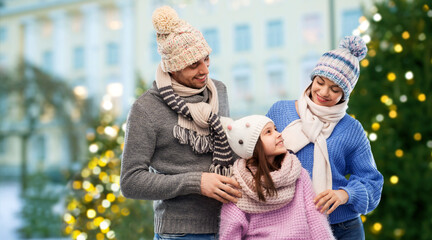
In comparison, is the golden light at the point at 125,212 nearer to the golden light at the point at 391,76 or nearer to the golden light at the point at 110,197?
the golden light at the point at 110,197

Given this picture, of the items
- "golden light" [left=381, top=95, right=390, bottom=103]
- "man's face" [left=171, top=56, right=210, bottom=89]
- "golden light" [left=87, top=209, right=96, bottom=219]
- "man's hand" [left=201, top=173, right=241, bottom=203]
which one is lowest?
"golden light" [left=87, top=209, right=96, bottom=219]

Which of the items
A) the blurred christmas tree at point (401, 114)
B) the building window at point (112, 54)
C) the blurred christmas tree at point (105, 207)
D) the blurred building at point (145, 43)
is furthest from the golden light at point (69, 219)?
the blurred christmas tree at point (401, 114)

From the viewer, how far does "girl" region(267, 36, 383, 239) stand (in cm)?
149

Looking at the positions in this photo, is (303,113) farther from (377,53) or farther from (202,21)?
(202,21)

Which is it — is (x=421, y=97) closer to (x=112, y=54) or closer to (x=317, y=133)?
(x=317, y=133)

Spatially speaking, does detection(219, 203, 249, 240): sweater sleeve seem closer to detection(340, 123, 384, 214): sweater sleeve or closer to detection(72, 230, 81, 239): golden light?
detection(340, 123, 384, 214): sweater sleeve

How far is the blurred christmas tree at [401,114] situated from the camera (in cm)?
294

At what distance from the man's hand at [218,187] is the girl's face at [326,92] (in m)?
0.37

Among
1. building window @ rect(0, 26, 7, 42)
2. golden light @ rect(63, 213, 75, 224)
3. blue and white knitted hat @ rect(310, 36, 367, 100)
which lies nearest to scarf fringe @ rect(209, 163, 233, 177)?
blue and white knitted hat @ rect(310, 36, 367, 100)

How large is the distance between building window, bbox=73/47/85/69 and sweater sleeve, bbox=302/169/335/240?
3.48 meters

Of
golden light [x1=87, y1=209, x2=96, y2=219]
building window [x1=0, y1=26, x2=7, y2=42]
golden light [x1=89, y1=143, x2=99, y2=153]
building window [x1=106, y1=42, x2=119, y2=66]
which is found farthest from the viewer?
building window [x1=0, y1=26, x2=7, y2=42]

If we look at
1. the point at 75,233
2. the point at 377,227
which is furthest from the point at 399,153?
the point at 75,233

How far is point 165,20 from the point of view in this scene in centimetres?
149

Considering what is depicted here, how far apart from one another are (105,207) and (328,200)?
200 cm
